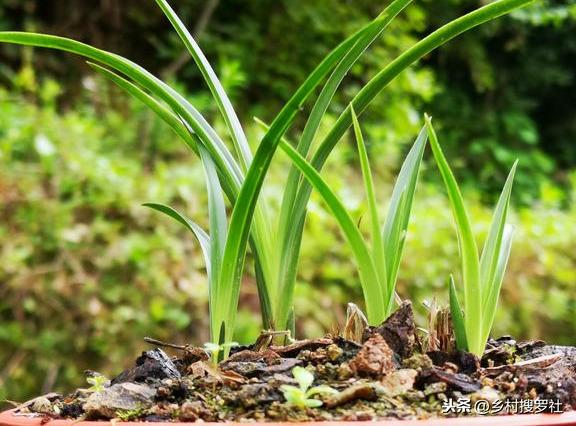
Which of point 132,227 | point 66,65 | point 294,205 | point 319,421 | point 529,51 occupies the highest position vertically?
point 529,51

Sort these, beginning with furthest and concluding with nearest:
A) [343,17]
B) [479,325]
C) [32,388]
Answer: [343,17] < [32,388] < [479,325]

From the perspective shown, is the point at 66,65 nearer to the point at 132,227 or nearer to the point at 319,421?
the point at 132,227

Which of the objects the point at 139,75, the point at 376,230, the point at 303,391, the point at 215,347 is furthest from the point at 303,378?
A: the point at 139,75

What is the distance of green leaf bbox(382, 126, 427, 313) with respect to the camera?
1.03 m

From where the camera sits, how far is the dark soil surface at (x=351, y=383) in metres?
0.81

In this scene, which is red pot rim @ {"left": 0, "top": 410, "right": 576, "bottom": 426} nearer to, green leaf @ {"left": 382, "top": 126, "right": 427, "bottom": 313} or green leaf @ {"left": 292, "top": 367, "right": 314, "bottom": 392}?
green leaf @ {"left": 292, "top": 367, "right": 314, "bottom": 392}

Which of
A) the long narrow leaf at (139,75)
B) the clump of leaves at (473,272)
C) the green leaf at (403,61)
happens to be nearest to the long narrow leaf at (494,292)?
the clump of leaves at (473,272)

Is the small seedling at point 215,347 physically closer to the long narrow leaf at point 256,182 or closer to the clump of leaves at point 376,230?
the long narrow leaf at point 256,182

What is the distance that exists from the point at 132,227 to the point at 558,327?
1592 mm

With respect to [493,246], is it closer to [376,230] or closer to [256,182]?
[376,230]

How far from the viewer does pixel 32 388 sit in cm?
258

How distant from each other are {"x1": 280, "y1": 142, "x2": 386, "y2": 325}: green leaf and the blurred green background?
1.68 meters

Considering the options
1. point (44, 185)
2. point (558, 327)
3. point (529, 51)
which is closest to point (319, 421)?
point (44, 185)

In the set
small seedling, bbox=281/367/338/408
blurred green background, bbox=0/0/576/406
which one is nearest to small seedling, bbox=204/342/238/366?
small seedling, bbox=281/367/338/408
